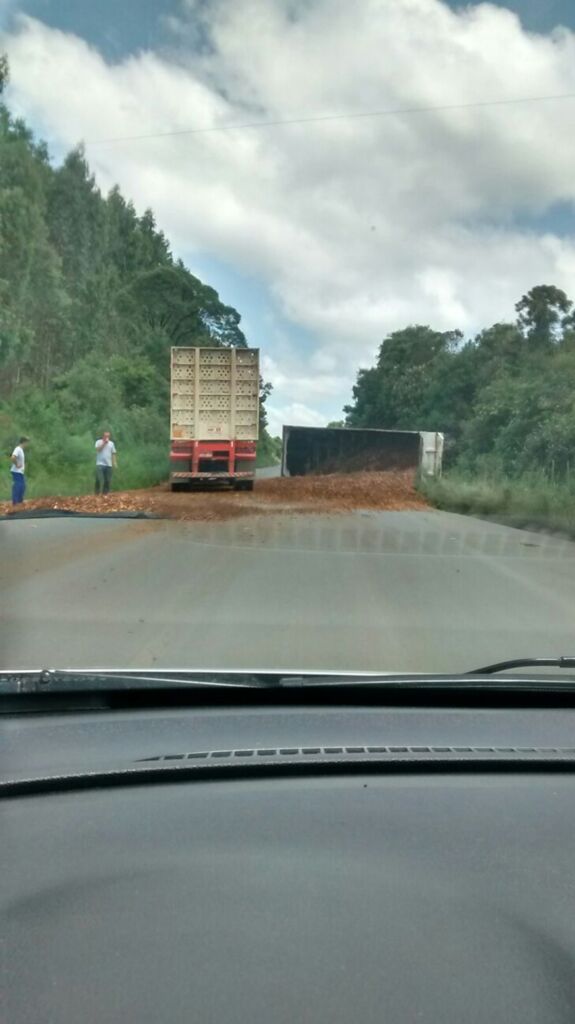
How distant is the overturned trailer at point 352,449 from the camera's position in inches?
1016

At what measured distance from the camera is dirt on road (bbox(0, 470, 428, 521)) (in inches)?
642

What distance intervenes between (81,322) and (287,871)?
33.8 m

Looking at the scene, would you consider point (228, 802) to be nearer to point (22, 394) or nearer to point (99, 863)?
point (99, 863)

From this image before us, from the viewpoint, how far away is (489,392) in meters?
26.3

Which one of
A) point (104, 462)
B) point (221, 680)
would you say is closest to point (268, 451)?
point (104, 462)

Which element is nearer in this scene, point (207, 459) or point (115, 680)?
point (115, 680)

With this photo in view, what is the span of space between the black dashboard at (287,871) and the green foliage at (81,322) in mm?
16121

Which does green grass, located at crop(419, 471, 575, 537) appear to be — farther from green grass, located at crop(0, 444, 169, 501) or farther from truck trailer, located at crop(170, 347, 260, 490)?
green grass, located at crop(0, 444, 169, 501)

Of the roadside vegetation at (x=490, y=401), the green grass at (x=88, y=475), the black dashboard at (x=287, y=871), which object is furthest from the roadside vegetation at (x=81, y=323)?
the black dashboard at (x=287, y=871)

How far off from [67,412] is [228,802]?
1074 inches

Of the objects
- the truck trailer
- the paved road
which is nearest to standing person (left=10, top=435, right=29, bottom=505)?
the paved road

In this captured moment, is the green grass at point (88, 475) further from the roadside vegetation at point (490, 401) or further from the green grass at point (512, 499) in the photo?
the green grass at point (512, 499)

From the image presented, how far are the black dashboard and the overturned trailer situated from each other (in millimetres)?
21865

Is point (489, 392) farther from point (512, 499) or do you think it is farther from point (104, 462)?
point (104, 462)
